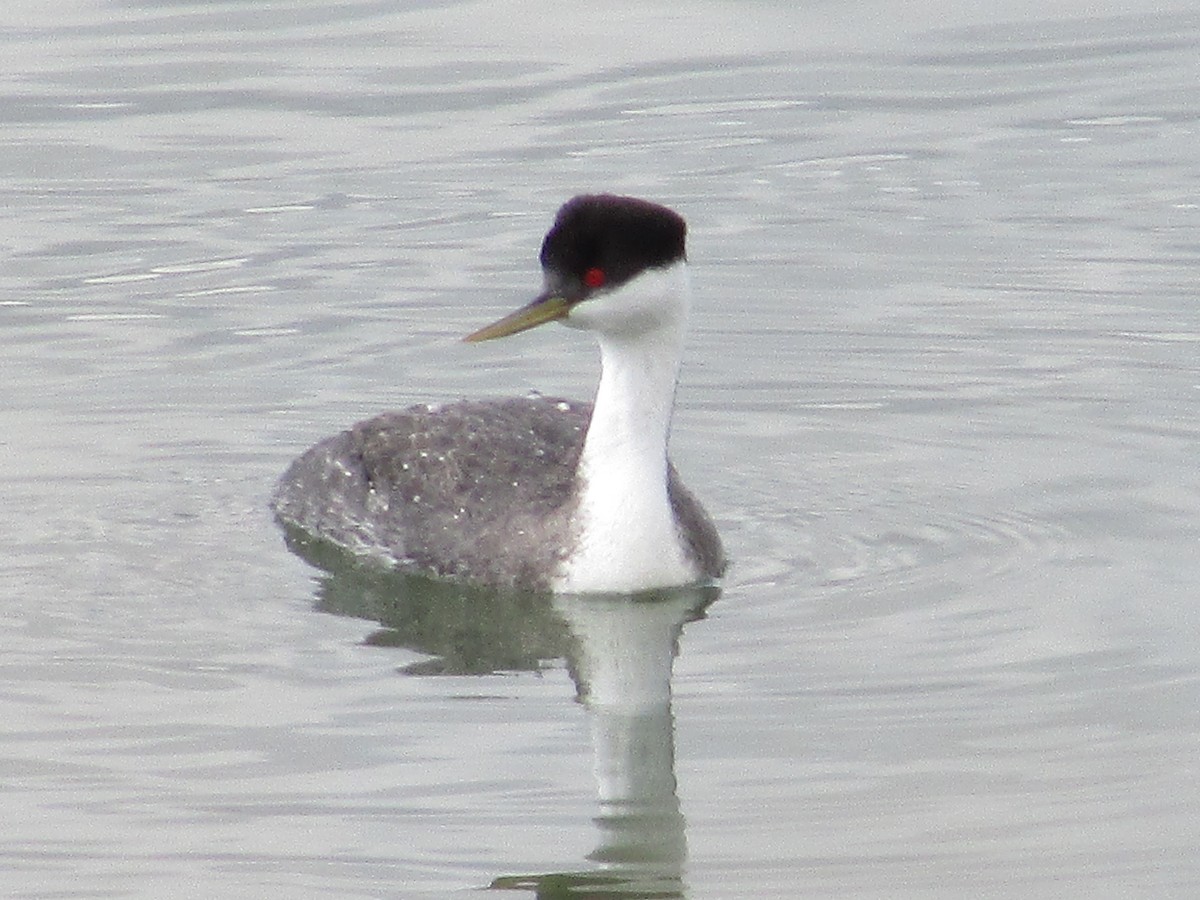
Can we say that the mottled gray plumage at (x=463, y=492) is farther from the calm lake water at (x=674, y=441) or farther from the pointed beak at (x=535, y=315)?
the pointed beak at (x=535, y=315)

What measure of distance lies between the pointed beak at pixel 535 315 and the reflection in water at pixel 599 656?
120 cm

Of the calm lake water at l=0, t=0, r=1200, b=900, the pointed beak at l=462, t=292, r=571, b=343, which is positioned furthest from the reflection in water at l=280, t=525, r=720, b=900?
the pointed beak at l=462, t=292, r=571, b=343

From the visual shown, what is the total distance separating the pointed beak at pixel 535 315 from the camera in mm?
11891

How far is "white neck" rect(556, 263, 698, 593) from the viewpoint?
1229 cm

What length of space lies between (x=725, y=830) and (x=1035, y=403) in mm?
5468

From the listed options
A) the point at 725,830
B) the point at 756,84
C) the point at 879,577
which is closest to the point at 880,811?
the point at 725,830

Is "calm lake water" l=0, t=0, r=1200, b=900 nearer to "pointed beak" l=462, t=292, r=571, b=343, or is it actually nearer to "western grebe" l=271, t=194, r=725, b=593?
"western grebe" l=271, t=194, r=725, b=593

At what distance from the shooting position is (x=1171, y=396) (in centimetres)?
1480

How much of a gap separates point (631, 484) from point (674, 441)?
2199 millimetres

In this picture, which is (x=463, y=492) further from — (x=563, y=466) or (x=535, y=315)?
(x=535, y=315)

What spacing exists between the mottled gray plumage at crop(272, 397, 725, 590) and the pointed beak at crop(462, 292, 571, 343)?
97cm

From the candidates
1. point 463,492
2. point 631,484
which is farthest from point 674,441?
point 631,484

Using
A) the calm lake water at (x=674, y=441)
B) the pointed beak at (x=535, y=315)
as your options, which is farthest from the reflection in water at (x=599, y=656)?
the pointed beak at (x=535, y=315)

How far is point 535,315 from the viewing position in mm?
11891
